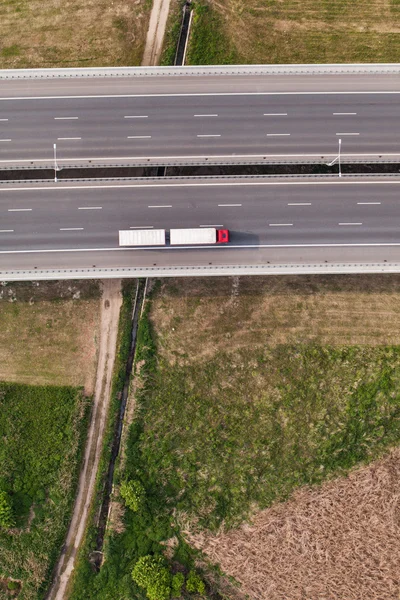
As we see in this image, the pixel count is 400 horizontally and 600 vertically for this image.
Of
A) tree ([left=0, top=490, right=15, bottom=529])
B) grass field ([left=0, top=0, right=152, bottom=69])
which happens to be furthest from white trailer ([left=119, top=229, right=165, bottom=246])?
tree ([left=0, top=490, right=15, bottom=529])

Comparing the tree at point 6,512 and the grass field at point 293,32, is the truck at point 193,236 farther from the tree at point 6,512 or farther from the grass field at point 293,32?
the tree at point 6,512

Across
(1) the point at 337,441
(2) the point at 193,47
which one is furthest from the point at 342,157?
(1) the point at 337,441

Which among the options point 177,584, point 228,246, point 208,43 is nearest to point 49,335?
point 228,246

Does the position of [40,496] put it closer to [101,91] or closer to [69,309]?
[69,309]

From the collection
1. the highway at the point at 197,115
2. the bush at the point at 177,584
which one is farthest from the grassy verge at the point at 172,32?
the bush at the point at 177,584

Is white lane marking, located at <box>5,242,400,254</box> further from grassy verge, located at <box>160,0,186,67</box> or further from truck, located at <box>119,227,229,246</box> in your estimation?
grassy verge, located at <box>160,0,186,67</box>

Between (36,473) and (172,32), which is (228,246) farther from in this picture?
(36,473)
